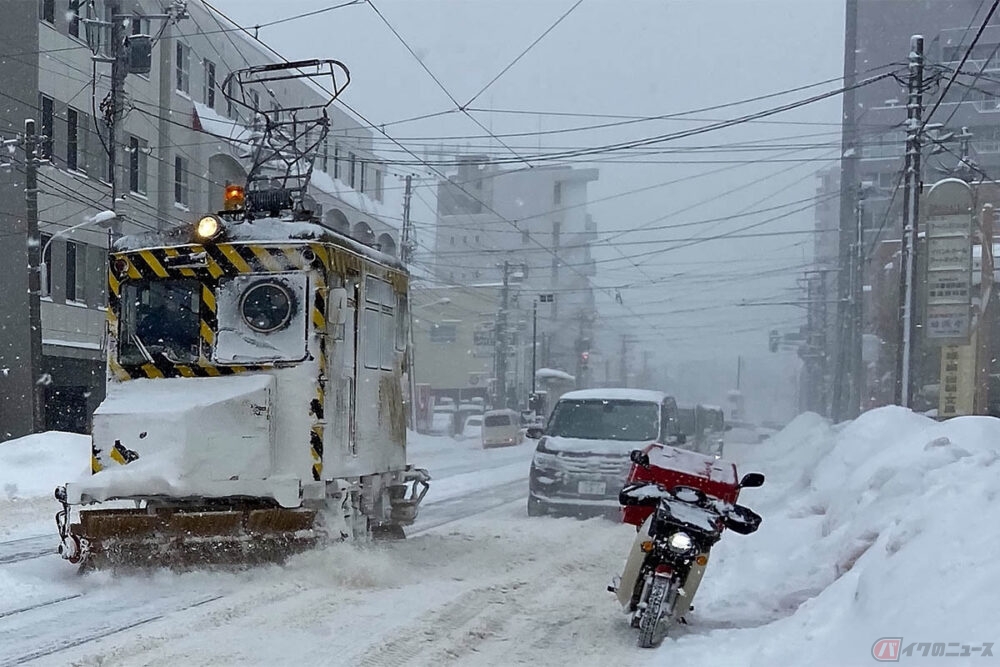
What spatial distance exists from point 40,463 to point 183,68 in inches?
874

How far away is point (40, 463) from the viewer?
2003cm

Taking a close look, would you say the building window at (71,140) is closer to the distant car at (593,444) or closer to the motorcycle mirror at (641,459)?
the distant car at (593,444)

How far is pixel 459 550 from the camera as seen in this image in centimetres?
1123

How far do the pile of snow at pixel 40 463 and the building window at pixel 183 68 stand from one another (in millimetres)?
19436

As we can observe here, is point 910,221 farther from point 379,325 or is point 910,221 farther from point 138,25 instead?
point 138,25

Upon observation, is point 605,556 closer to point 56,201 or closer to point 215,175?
point 56,201

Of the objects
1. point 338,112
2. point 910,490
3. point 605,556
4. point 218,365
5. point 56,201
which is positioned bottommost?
point 605,556

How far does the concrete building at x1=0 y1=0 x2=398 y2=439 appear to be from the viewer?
30.3 metres

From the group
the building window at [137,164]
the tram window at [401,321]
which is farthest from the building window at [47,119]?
the tram window at [401,321]

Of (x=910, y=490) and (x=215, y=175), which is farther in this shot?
(x=215, y=175)

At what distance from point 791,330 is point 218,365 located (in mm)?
96109

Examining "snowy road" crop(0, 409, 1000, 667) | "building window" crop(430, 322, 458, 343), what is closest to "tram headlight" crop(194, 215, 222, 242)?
"snowy road" crop(0, 409, 1000, 667)

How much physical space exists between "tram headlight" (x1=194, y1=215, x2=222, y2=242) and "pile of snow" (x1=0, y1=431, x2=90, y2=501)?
9674 mm

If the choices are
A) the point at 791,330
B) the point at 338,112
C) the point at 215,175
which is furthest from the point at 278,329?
the point at 791,330
